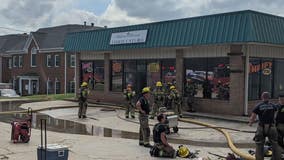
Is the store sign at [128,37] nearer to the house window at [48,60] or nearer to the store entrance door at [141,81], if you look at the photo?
the store entrance door at [141,81]

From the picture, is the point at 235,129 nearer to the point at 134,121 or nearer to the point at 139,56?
the point at 134,121

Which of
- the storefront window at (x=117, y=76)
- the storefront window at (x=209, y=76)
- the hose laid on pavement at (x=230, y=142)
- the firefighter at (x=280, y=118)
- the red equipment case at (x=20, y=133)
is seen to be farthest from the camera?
the storefront window at (x=117, y=76)

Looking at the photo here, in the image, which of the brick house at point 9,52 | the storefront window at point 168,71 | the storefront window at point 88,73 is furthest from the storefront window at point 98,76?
the brick house at point 9,52

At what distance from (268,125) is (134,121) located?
9059 millimetres

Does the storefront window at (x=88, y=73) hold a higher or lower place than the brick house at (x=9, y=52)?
lower

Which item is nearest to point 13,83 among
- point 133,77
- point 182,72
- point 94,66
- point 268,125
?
point 94,66

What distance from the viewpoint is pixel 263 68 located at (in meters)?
19.2

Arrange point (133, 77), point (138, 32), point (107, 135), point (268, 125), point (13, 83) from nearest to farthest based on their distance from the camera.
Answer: point (268, 125)
point (107, 135)
point (138, 32)
point (133, 77)
point (13, 83)

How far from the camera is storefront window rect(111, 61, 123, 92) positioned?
25.2 meters

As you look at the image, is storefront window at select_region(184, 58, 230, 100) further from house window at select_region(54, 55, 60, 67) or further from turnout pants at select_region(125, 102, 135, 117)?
house window at select_region(54, 55, 60, 67)

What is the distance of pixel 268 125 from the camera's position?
30.3 feet

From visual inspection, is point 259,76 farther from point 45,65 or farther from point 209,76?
point 45,65

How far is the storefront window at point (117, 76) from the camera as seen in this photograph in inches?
992

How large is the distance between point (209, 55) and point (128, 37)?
5805 mm
